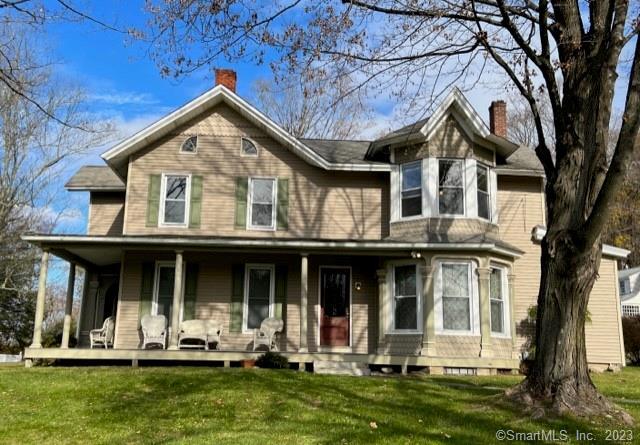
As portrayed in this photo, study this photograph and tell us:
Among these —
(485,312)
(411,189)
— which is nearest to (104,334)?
(411,189)

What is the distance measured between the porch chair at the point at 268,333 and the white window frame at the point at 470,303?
4016 mm

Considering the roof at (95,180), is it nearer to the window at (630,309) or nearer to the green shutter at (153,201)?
the green shutter at (153,201)

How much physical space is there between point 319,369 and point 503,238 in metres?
6.63

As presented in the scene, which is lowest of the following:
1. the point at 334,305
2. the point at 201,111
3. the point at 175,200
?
the point at 334,305

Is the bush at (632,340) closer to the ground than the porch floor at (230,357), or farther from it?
farther from it

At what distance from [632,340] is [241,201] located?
15.5 metres

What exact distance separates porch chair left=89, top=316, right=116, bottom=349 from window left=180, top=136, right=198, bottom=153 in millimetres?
5075

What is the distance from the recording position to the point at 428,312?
1520 cm

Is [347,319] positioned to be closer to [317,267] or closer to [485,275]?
[317,267]

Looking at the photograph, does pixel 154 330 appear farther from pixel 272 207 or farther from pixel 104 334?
pixel 272 207

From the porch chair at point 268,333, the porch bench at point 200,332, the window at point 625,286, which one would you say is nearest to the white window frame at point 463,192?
the porch chair at point 268,333

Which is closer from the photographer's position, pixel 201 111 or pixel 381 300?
pixel 381 300

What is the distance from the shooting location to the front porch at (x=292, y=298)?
14766mm

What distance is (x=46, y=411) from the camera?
29.1 feet
